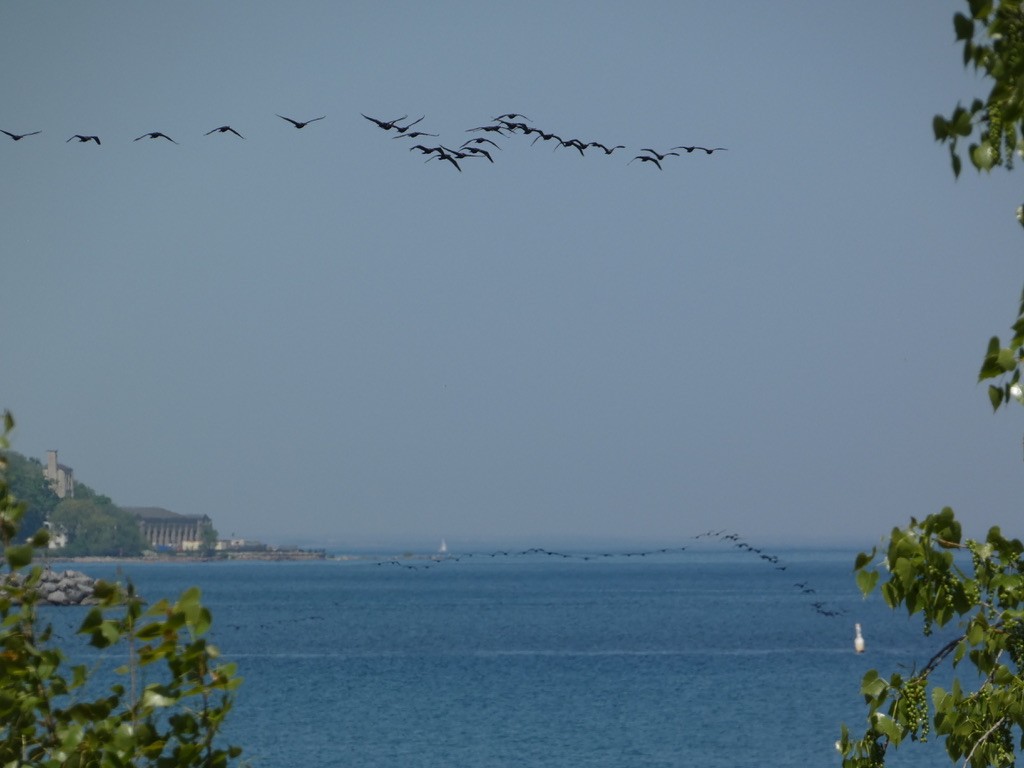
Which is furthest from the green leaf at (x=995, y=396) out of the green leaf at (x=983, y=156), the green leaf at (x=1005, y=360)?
the green leaf at (x=983, y=156)

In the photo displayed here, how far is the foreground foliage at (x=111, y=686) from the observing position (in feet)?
16.1

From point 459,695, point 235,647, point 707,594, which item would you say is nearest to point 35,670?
point 459,695

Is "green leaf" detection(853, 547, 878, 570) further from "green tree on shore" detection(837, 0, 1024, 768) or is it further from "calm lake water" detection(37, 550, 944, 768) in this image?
"calm lake water" detection(37, 550, 944, 768)

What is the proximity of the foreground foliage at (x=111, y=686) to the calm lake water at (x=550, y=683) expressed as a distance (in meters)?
0.50

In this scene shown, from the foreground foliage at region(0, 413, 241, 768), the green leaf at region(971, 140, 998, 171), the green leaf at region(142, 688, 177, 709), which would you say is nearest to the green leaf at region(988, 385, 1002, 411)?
the green leaf at region(971, 140, 998, 171)

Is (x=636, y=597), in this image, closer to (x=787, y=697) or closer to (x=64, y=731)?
(x=787, y=697)

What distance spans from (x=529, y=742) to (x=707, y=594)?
426 ft

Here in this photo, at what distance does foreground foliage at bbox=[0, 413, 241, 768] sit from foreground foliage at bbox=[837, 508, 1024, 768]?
96.0 inches

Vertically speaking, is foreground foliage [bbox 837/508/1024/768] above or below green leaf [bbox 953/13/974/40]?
below

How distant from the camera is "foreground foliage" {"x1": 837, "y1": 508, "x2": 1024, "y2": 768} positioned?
576cm

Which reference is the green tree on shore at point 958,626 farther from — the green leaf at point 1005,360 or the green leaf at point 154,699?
the green leaf at point 154,699

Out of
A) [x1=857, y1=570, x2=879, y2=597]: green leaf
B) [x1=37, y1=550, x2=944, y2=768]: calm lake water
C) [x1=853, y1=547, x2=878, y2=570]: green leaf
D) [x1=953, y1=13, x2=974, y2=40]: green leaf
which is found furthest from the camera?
[x1=37, y1=550, x2=944, y2=768]: calm lake water

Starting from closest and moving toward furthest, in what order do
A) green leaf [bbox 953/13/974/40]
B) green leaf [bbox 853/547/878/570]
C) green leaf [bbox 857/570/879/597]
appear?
green leaf [bbox 953/13/974/40] → green leaf [bbox 857/570/879/597] → green leaf [bbox 853/547/878/570]

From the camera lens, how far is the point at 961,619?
19.6 feet
